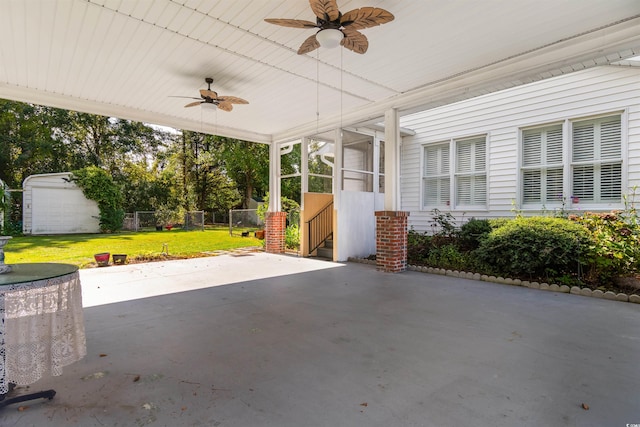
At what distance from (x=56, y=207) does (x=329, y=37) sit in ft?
52.7

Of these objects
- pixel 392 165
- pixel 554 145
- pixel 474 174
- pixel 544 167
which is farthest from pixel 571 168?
pixel 392 165

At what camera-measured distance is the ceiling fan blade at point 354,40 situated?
11.6 ft

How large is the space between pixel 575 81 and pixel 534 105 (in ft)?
2.56

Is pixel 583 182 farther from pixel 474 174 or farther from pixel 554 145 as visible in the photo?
pixel 474 174

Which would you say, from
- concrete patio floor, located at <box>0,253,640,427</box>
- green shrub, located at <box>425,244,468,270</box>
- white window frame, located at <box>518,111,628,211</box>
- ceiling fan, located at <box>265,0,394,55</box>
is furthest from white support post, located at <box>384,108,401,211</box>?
white window frame, located at <box>518,111,628,211</box>

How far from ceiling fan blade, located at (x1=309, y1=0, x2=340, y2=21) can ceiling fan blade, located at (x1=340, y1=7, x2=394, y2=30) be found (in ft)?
0.31

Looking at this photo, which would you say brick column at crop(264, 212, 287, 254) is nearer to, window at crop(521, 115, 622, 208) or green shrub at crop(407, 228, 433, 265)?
green shrub at crop(407, 228, 433, 265)

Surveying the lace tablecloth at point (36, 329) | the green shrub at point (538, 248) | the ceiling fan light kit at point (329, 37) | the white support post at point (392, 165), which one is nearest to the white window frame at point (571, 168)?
the green shrub at point (538, 248)

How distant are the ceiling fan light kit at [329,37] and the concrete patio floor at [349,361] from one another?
3024mm

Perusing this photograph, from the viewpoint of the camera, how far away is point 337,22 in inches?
135

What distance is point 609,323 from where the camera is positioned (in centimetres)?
354

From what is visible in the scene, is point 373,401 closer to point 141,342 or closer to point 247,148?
point 141,342

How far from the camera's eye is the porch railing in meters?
9.10

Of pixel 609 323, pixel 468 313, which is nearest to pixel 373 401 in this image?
pixel 468 313
